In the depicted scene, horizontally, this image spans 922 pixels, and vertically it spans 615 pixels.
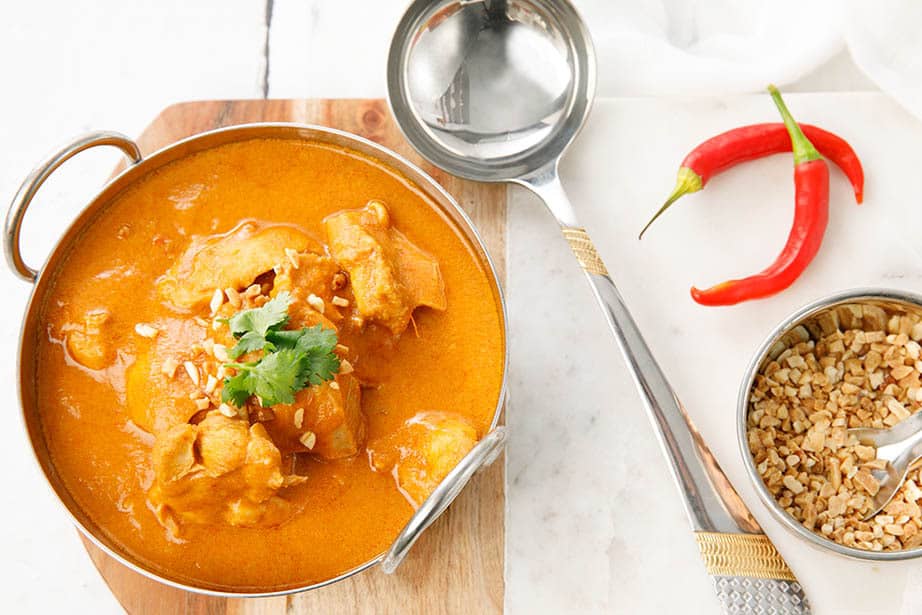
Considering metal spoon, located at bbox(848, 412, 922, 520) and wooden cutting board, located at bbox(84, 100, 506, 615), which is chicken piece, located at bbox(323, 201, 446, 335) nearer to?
wooden cutting board, located at bbox(84, 100, 506, 615)

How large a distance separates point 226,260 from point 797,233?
1770 millimetres

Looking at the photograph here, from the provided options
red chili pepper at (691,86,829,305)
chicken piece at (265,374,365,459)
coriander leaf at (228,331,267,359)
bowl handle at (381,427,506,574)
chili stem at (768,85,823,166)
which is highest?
chili stem at (768,85,823,166)

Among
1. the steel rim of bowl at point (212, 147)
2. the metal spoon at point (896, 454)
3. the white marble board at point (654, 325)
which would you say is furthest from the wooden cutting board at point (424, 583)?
the metal spoon at point (896, 454)

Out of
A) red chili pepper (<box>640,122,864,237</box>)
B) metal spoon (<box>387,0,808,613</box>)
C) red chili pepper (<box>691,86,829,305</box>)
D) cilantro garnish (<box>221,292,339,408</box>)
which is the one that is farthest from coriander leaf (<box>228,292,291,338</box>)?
red chili pepper (<box>691,86,829,305</box>)

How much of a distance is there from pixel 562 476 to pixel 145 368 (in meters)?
1.31

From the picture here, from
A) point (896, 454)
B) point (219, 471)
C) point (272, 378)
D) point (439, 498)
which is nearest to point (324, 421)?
point (272, 378)

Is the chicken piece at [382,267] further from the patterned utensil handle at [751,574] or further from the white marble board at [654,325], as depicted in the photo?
the patterned utensil handle at [751,574]

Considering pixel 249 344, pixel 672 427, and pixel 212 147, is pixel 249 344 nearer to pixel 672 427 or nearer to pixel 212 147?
pixel 212 147

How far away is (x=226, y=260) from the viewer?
8.29 feet

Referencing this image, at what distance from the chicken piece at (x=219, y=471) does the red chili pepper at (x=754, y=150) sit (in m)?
1.38

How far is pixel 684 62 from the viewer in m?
3.09

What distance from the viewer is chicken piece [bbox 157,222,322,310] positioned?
2.49 metres

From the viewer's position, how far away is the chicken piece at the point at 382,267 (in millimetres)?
2477

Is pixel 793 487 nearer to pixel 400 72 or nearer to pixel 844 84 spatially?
pixel 844 84
